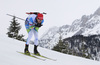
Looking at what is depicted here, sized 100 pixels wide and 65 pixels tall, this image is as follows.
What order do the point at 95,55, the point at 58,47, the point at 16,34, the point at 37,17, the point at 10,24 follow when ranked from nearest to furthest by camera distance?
1. the point at 37,17
2. the point at 16,34
3. the point at 10,24
4. the point at 58,47
5. the point at 95,55

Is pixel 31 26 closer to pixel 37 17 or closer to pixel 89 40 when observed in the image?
pixel 37 17

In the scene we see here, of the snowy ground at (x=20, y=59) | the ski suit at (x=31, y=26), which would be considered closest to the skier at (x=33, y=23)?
the ski suit at (x=31, y=26)

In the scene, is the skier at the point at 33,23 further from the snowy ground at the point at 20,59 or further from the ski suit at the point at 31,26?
the snowy ground at the point at 20,59

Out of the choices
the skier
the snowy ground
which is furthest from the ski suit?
the snowy ground

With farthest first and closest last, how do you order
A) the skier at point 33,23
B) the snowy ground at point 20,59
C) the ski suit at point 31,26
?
the ski suit at point 31,26
the skier at point 33,23
the snowy ground at point 20,59

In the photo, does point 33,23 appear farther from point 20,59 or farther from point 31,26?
point 20,59

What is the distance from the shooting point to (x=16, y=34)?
3394 cm

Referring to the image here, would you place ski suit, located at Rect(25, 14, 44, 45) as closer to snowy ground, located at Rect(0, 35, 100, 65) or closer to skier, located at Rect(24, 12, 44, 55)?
skier, located at Rect(24, 12, 44, 55)

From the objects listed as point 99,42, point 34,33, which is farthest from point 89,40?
point 34,33

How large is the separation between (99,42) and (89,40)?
12.2m

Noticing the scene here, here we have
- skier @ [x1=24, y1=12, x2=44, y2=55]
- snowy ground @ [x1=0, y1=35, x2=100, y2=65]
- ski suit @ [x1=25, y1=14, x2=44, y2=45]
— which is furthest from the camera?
ski suit @ [x1=25, y1=14, x2=44, y2=45]

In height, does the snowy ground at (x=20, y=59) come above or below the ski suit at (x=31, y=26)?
below

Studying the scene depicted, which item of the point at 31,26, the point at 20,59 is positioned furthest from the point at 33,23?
the point at 20,59

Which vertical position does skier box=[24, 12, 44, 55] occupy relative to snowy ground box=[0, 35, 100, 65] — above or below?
above
